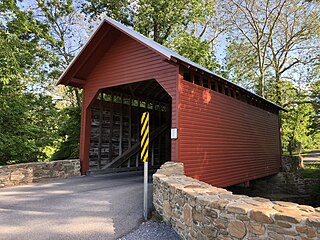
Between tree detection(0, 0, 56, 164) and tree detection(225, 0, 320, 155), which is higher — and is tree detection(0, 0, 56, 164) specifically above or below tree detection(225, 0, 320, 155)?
below

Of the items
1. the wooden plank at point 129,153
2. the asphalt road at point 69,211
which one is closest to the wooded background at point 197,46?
the wooden plank at point 129,153

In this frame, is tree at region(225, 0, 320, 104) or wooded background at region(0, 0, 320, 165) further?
tree at region(225, 0, 320, 104)

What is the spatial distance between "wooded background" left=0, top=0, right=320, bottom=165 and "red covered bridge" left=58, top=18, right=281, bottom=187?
2932mm

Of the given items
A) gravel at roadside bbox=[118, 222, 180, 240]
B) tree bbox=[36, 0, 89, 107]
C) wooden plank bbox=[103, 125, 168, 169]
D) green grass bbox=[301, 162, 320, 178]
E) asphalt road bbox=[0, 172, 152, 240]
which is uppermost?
tree bbox=[36, 0, 89, 107]

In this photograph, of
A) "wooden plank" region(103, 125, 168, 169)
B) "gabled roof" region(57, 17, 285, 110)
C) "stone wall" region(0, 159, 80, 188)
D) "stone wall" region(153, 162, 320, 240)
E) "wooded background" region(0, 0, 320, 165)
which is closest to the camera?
"stone wall" region(153, 162, 320, 240)

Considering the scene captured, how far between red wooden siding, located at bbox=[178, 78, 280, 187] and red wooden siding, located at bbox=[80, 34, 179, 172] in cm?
50

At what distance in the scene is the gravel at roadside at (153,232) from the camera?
3.96 meters

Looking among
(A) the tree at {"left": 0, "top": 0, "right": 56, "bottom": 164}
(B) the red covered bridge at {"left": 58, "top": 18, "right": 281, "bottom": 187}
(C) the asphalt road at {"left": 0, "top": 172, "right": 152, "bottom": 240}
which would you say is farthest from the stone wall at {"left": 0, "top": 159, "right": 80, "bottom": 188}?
(A) the tree at {"left": 0, "top": 0, "right": 56, "bottom": 164}

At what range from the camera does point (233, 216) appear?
109 inches

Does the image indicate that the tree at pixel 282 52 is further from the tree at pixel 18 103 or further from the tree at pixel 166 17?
the tree at pixel 18 103

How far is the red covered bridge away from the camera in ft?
24.7

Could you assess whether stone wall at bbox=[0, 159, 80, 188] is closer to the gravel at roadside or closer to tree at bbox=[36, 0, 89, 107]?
the gravel at roadside

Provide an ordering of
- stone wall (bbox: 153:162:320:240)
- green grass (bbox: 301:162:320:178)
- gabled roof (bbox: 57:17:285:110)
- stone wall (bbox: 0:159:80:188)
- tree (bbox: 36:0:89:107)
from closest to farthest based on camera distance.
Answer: stone wall (bbox: 153:162:320:240), gabled roof (bbox: 57:17:285:110), stone wall (bbox: 0:159:80:188), tree (bbox: 36:0:89:107), green grass (bbox: 301:162:320:178)

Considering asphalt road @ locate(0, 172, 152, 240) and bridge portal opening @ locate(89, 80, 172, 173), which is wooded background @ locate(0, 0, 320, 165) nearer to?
bridge portal opening @ locate(89, 80, 172, 173)
